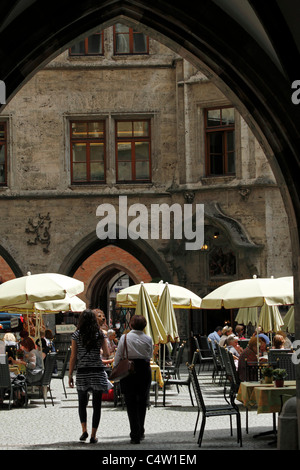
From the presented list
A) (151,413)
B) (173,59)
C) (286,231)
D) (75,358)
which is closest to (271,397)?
(75,358)

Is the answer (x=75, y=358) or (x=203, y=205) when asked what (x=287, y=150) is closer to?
(x=75, y=358)

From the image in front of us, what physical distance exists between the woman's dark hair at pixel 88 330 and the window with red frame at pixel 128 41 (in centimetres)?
1770

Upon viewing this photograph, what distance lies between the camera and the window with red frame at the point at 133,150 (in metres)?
27.7

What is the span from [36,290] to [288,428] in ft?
24.5

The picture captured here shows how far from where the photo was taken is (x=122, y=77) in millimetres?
27328

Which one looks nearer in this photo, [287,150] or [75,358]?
[287,150]

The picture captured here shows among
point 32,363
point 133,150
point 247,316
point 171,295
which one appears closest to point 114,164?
point 133,150

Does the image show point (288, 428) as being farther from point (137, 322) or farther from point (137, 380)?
point (137, 322)

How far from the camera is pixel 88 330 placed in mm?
10664

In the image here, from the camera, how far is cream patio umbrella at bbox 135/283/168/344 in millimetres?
15484

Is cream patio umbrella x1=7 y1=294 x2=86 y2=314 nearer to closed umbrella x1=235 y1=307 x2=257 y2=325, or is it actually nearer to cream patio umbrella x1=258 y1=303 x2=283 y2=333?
cream patio umbrella x1=258 y1=303 x2=283 y2=333

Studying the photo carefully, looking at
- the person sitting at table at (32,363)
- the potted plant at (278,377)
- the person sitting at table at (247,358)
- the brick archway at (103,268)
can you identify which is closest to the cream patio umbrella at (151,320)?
the person sitting at table at (247,358)
